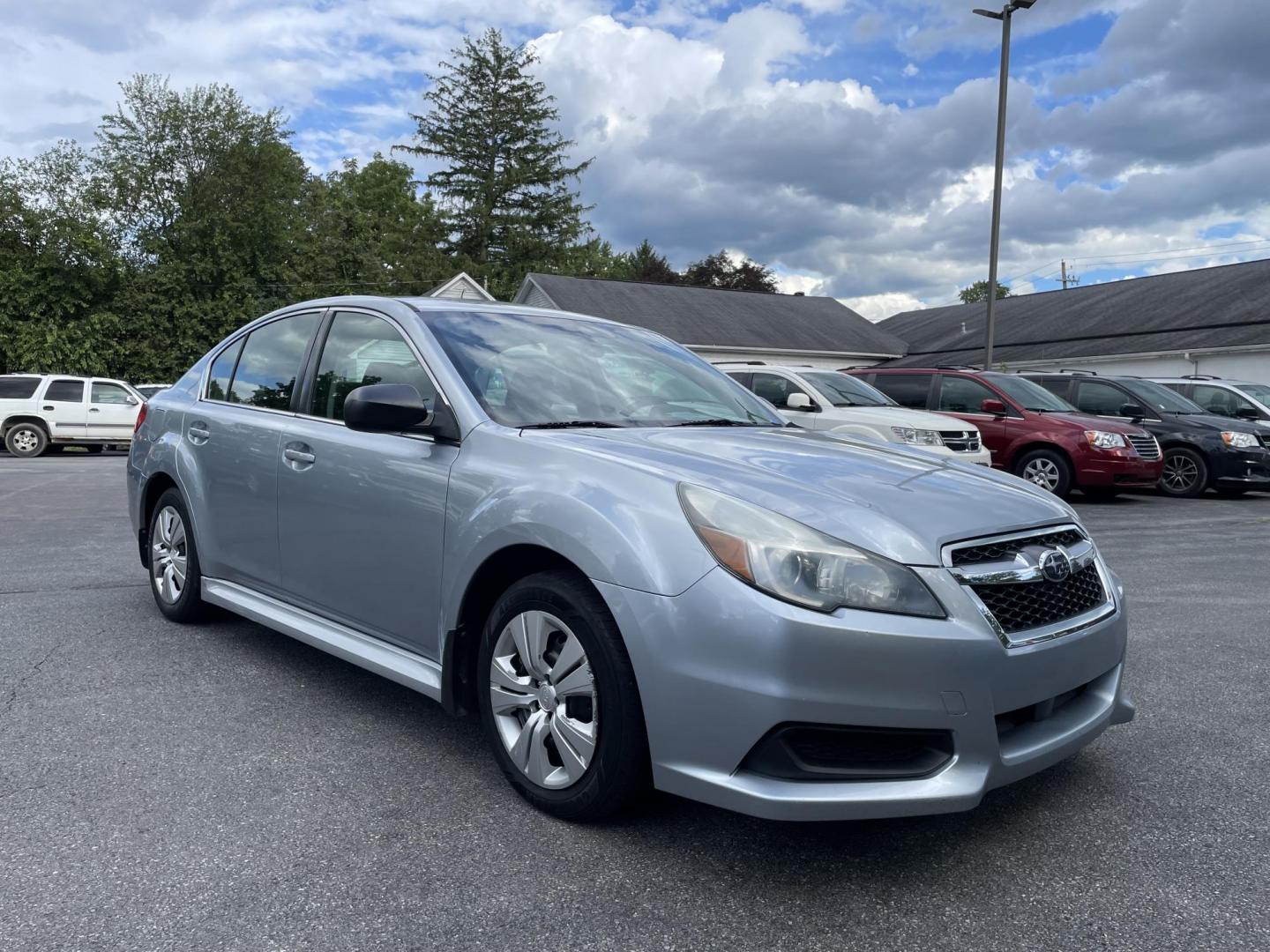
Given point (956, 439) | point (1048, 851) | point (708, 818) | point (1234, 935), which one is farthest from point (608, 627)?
point (956, 439)

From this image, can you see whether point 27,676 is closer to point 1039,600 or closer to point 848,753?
point 848,753

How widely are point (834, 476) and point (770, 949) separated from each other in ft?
4.30

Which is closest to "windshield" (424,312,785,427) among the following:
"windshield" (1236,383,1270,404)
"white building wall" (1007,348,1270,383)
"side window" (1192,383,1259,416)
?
"side window" (1192,383,1259,416)

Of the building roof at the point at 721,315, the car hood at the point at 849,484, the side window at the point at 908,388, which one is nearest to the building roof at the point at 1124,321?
the building roof at the point at 721,315

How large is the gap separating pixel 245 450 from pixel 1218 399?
53.5 feet

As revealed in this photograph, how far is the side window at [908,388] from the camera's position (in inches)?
572

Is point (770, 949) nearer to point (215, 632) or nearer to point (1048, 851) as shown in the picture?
point (1048, 851)

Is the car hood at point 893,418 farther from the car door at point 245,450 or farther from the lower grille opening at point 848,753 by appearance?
the lower grille opening at point 848,753

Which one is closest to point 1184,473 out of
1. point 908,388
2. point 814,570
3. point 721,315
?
→ point 908,388

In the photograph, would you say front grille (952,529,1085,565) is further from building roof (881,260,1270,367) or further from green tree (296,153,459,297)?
green tree (296,153,459,297)

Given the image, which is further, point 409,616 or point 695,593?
point 409,616

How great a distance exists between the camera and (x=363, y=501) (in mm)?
3713

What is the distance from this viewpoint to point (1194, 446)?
14305 mm

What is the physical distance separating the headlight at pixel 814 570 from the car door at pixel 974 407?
444 inches
